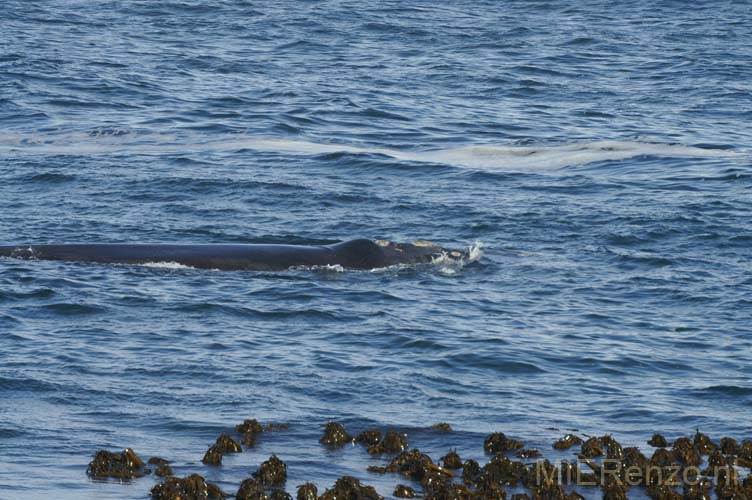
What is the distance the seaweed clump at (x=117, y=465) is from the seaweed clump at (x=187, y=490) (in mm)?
621

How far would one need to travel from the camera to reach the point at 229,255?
68.1 feet

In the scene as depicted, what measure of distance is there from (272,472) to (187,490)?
0.93 meters

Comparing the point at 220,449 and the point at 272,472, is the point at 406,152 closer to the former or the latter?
the point at 220,449

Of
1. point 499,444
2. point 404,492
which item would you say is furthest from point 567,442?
point 404,492

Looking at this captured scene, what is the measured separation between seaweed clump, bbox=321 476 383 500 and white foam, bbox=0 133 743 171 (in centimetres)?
1887

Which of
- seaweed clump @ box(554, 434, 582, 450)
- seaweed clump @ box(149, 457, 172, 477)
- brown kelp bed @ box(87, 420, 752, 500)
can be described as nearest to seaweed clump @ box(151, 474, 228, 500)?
brown kelp bed @ box(87, 420, 752, 500)

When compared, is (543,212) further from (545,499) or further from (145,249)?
(545,499)

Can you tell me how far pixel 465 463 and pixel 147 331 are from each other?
6.12 m

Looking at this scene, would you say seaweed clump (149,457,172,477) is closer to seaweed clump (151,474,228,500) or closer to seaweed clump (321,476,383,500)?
seaweed clump (151,474,228,500)

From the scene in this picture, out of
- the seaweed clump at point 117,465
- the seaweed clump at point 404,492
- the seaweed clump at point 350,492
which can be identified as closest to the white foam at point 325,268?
the seaweed clump at point 117,465

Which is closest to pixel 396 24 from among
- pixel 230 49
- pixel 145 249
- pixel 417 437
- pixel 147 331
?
pixel 230 49

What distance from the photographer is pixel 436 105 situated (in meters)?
37.7

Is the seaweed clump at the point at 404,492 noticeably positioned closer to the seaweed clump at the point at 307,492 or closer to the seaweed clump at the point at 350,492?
the seaweed clump at the point at 350,492

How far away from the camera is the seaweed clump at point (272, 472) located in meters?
12.2
